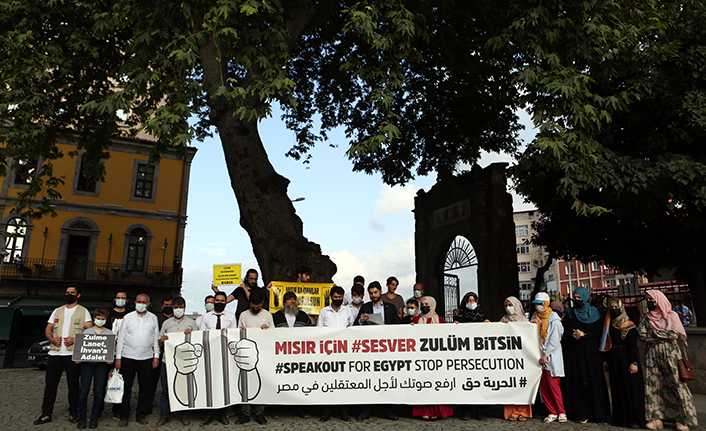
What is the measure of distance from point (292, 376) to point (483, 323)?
9.37ft

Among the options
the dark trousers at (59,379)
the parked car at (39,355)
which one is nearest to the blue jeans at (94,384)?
the dark trousers at (59,379)

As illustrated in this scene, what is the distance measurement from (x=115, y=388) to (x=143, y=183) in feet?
84.8


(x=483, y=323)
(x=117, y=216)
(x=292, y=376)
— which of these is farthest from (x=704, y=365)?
(x=117, y=216)

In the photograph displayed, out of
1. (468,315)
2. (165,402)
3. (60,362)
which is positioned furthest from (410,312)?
(60,362)

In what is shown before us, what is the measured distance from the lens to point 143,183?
100 ft

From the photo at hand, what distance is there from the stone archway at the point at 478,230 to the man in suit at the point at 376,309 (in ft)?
29.1

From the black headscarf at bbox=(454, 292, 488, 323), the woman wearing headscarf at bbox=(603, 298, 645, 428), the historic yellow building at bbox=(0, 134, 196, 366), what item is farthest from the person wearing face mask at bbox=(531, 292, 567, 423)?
the historic yellow building at bbox=(0, 134, 196, 366)

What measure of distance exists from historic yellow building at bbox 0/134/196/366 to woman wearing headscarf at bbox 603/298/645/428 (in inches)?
949

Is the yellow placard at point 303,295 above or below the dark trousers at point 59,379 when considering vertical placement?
above

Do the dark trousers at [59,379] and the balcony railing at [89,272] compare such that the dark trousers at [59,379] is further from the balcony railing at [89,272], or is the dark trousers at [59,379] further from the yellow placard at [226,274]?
the balcony railing at [89,272]

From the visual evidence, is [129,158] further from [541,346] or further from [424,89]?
[541,346]

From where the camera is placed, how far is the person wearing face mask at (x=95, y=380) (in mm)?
6719

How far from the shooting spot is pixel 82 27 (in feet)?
37.5

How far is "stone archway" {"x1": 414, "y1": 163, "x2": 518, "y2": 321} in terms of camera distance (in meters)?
16.1
